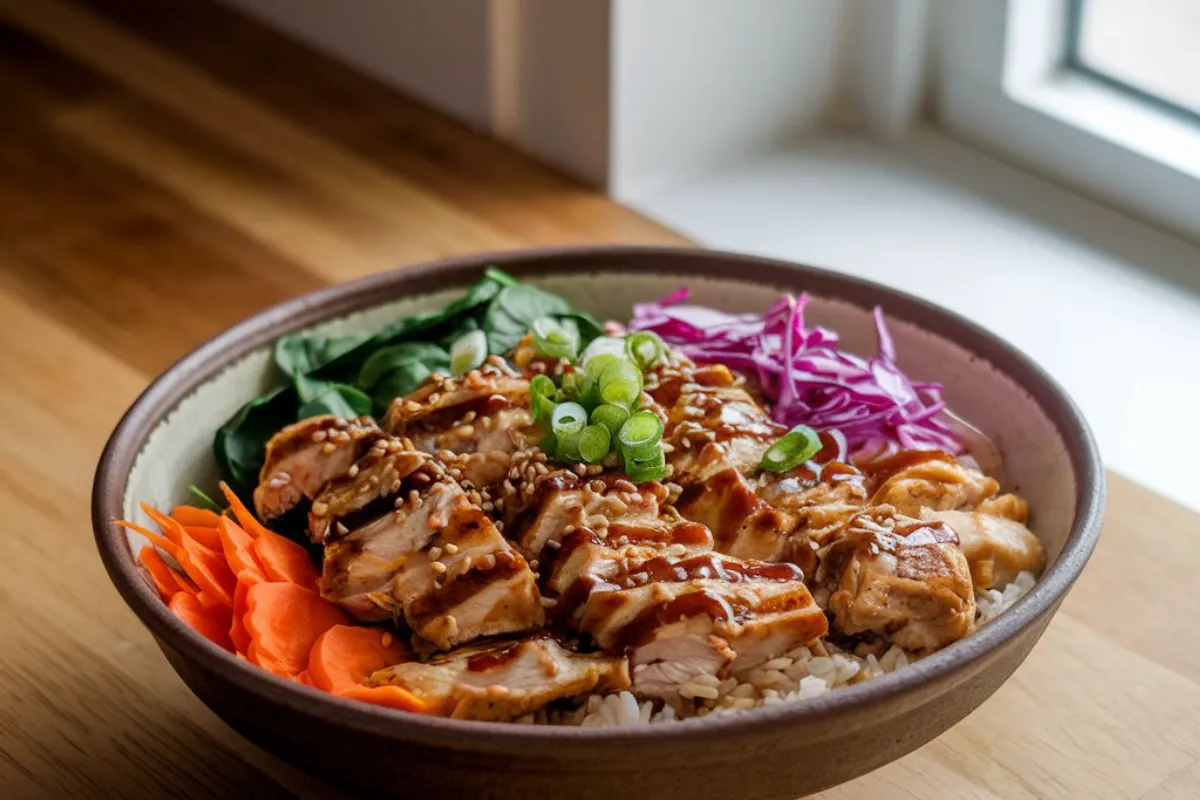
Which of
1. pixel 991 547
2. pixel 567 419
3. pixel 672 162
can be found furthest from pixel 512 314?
pixel 672 162

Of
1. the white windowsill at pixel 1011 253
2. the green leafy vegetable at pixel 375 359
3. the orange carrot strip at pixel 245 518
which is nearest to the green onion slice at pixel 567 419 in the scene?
the green leafy vegetable at pixel 375 359

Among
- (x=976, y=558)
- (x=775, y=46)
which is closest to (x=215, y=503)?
(x=976, y=558)

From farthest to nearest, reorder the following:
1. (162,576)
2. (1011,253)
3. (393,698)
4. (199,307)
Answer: (1011,253) < (199,307) < (162,576) < (393,698)

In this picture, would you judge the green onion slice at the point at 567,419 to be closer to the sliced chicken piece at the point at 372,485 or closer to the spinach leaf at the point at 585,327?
the sliced chicken piece at the point at 372,485

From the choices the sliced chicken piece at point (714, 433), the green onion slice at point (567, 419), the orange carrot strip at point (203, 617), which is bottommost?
the orange carrot strip at point (203, 617)

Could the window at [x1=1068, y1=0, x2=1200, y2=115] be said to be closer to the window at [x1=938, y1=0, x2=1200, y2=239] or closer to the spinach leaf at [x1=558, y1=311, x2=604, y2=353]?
the window at [x1=938, y1=0, x2=1200, y2=239]

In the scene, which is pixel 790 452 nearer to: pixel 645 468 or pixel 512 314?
pixel 645 468
